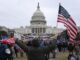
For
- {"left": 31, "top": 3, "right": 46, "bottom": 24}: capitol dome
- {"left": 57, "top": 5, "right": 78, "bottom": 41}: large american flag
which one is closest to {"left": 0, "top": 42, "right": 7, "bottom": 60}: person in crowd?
{"left": 57, "top": 5, "right": 78, "bottom": 41}: large american flag

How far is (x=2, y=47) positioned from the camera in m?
10.5

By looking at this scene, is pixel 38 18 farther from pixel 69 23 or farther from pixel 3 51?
pixel 3 51

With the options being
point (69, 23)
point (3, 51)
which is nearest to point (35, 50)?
point (3, 51)

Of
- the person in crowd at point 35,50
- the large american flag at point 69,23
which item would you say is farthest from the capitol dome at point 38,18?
the person in crowd at point 35,50

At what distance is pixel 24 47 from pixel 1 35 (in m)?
2.44

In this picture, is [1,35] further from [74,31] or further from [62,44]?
[62,44]

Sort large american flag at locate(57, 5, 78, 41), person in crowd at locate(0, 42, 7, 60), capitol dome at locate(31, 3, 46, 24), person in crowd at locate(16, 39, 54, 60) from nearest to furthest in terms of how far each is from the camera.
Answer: person in crowd at locate(16, 39, 54, 60)
person in crowd at locate(0, 42, 7, 60)
large american flag at locate(57, 5, 78, 41)
capitol dome at locate(31, 3, 46, 24)

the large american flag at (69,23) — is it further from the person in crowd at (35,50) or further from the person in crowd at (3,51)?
the person in crowd at (35,50)

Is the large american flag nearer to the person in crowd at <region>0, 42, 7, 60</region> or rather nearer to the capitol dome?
the person in crowd at <region>0, 42, 7, 60</region>

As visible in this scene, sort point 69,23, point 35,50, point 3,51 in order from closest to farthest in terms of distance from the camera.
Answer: point 35,50 < point 3,51 < point 69,23

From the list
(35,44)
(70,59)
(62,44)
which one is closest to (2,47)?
(70,59)

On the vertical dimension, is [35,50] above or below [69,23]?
below

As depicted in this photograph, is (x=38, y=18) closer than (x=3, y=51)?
No

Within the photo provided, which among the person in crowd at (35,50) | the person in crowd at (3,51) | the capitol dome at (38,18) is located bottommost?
the capitol dome at (38,18)
